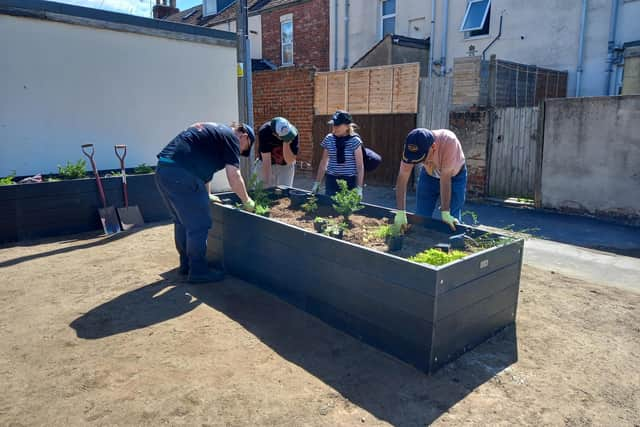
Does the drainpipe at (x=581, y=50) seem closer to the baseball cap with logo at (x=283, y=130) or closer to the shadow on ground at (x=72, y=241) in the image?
the baseball cap with logo at (x=283, y=130)

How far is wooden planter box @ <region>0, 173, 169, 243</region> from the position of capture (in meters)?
6.19

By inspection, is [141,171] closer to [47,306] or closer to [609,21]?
[47,306]

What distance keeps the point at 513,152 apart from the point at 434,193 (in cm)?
493

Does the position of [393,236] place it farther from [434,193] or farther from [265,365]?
[434,193]

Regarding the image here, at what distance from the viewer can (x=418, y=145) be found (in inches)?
163

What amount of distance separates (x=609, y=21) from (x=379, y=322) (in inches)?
412

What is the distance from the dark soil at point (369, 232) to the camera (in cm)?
385

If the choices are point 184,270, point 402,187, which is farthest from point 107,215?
point 402,187

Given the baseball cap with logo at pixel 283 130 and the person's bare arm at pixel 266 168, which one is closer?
the baseball cap with logo at pixel 283 130

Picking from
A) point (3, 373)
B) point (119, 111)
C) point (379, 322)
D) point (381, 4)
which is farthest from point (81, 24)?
point (381, 4)

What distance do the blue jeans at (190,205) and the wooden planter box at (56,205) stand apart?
→ 2.68m

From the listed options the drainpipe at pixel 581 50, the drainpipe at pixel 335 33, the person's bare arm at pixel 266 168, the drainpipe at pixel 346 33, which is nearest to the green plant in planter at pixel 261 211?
the person's bare arm at pixel 266 168

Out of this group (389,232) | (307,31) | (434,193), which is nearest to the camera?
(389,232)

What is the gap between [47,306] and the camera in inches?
166
